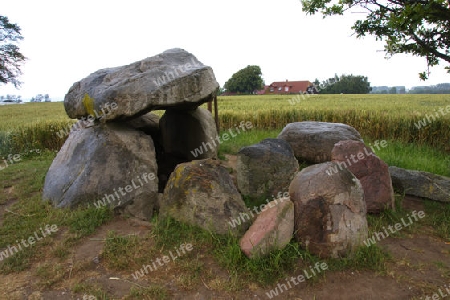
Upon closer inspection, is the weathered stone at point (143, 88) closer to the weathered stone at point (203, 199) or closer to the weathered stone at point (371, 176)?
the weathered stone at point (203, 199)

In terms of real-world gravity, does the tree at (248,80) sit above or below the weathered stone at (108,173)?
above

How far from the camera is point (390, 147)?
7156 mm

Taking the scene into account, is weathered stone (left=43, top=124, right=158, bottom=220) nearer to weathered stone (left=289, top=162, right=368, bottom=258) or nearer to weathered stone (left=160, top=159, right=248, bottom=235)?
weathered stone (left=160, top=159, right=248, bottom=235)

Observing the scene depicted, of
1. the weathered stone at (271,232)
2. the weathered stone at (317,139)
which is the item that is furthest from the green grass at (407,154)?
the weathered stone at (271,232)

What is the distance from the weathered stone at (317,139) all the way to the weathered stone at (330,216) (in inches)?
119

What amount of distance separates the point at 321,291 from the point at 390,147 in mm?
5460

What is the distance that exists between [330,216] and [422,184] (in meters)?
2.53

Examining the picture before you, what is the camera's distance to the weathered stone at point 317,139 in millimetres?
6109

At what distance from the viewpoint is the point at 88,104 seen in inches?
181

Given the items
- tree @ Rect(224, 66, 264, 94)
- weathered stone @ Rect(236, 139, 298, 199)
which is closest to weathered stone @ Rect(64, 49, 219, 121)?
weathered stone @ Rect(236, 139, 298, 199)

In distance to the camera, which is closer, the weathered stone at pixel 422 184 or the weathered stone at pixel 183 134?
the weathered stone at pixel 422 184

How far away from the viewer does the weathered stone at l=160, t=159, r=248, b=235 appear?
11.3ft

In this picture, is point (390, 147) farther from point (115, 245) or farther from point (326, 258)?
point (115, 245)

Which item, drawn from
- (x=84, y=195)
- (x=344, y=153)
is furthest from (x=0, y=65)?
(x=344, y=153)
